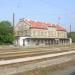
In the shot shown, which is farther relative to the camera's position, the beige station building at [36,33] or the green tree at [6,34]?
the beige station building at [36,33]

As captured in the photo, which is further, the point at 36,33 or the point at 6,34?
the point at 36,33

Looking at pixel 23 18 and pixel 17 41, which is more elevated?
pixel 23 18

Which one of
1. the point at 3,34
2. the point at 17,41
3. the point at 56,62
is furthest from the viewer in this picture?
the point at 17,41

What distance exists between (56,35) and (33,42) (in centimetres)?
1900

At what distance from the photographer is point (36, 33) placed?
104 m

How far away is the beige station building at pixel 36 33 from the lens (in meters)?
97.5

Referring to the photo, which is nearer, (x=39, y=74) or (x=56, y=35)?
(x=39, y=74)

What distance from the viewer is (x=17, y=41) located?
96.1 m

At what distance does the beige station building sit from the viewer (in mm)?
97519

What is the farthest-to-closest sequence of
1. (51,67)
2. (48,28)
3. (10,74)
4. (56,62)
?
(48,28)
(56,62)
(51,67)
(10,74)

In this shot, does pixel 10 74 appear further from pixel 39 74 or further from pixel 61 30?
pixel 61 30

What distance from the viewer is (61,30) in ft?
399

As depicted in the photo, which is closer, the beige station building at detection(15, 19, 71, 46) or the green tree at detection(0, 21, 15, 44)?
the green tree at detection(0, 21, 15, 44)

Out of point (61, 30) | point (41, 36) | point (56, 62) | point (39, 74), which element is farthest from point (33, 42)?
point (39, 74)
